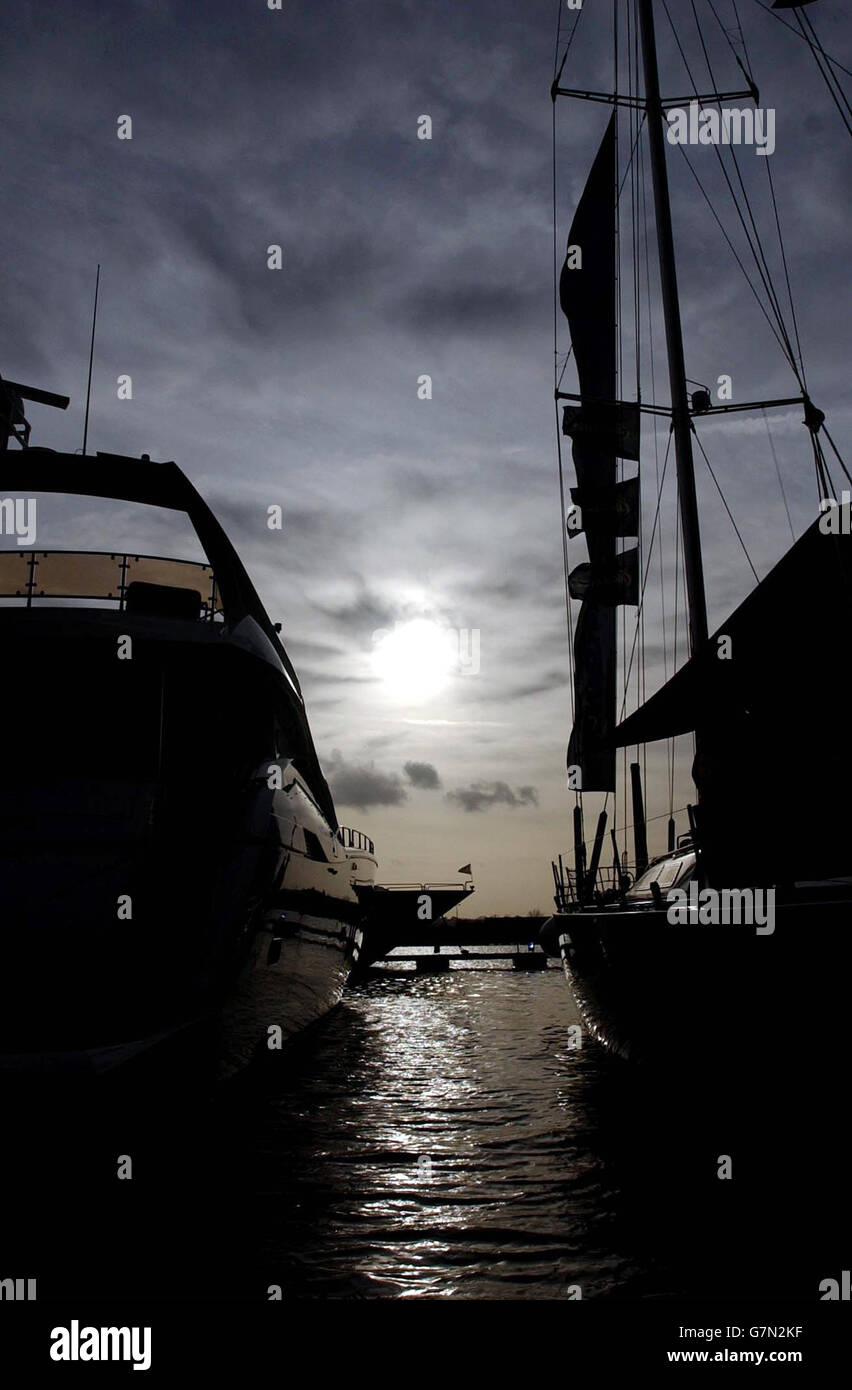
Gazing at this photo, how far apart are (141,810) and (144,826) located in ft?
0.53

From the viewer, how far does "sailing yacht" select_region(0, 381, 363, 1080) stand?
5961 mm

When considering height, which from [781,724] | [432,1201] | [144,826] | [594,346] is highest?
[594,346]

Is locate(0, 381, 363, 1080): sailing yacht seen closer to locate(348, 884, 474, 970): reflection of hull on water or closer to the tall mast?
the tall mast

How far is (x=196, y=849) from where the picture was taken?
283 inches

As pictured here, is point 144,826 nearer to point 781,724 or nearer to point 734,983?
point 734,983

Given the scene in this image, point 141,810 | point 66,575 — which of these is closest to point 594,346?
point 66,575

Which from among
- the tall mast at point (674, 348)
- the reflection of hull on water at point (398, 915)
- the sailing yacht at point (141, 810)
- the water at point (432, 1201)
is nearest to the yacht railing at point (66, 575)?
the sailing yacht at point (141, 810)

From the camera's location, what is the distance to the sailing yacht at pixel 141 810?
5961mm

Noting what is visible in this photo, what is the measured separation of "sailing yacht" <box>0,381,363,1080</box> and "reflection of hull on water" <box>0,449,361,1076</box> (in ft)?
0.05

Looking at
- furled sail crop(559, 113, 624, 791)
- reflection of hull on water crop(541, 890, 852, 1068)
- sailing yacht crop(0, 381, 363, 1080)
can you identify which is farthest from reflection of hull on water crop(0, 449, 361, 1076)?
furled sail crop(559, 113, 624, 791)

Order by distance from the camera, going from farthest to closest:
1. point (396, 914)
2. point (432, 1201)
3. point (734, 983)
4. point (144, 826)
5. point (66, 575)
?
point (396, 914) < point (66, 575) < point (144, 826) < point (432, 1201) < point (734, 983)

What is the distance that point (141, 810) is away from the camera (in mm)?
7000

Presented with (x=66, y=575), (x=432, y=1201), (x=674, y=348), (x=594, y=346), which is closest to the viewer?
(x=432, y=1201)

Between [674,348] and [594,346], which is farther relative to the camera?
[594,346]
